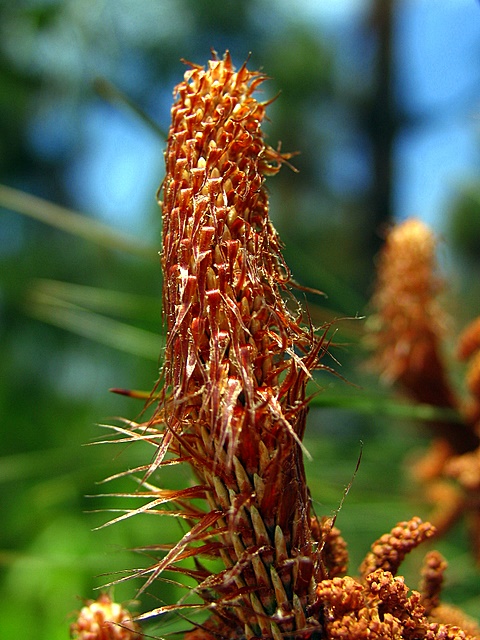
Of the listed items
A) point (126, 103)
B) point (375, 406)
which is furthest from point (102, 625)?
point (126, 103)

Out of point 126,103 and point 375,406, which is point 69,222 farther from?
point 375,406

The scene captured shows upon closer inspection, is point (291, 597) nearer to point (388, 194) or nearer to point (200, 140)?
point (200, 140)

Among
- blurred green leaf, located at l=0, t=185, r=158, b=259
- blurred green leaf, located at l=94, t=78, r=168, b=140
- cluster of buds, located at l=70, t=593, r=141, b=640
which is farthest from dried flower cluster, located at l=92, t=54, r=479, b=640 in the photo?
blurred green leaf, located at l=0, t=185, r=158, b=259

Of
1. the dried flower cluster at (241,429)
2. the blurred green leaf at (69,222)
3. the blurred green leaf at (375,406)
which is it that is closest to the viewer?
the dried flower cluster at (241,429)

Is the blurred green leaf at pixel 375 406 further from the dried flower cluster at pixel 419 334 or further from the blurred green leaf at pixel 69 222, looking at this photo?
the blurred green leaf at pixel 69 222

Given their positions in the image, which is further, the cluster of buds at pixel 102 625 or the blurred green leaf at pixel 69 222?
the blurred green leaf at pixel 69 222

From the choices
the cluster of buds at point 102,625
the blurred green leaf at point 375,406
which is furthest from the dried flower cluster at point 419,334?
the cluster of buds at point 102,625

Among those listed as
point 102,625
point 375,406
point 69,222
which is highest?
point 69,222

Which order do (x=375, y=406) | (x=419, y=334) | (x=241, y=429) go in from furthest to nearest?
(x=419, y=334)
(x=375, y=406)
(x=241, y=429)

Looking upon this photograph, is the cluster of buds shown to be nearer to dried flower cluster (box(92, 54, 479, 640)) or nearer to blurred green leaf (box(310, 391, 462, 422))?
dried flower cluster (box(92, 54, 479, 640))

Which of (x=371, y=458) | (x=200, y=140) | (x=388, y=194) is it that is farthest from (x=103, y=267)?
(x=200, y=140)
